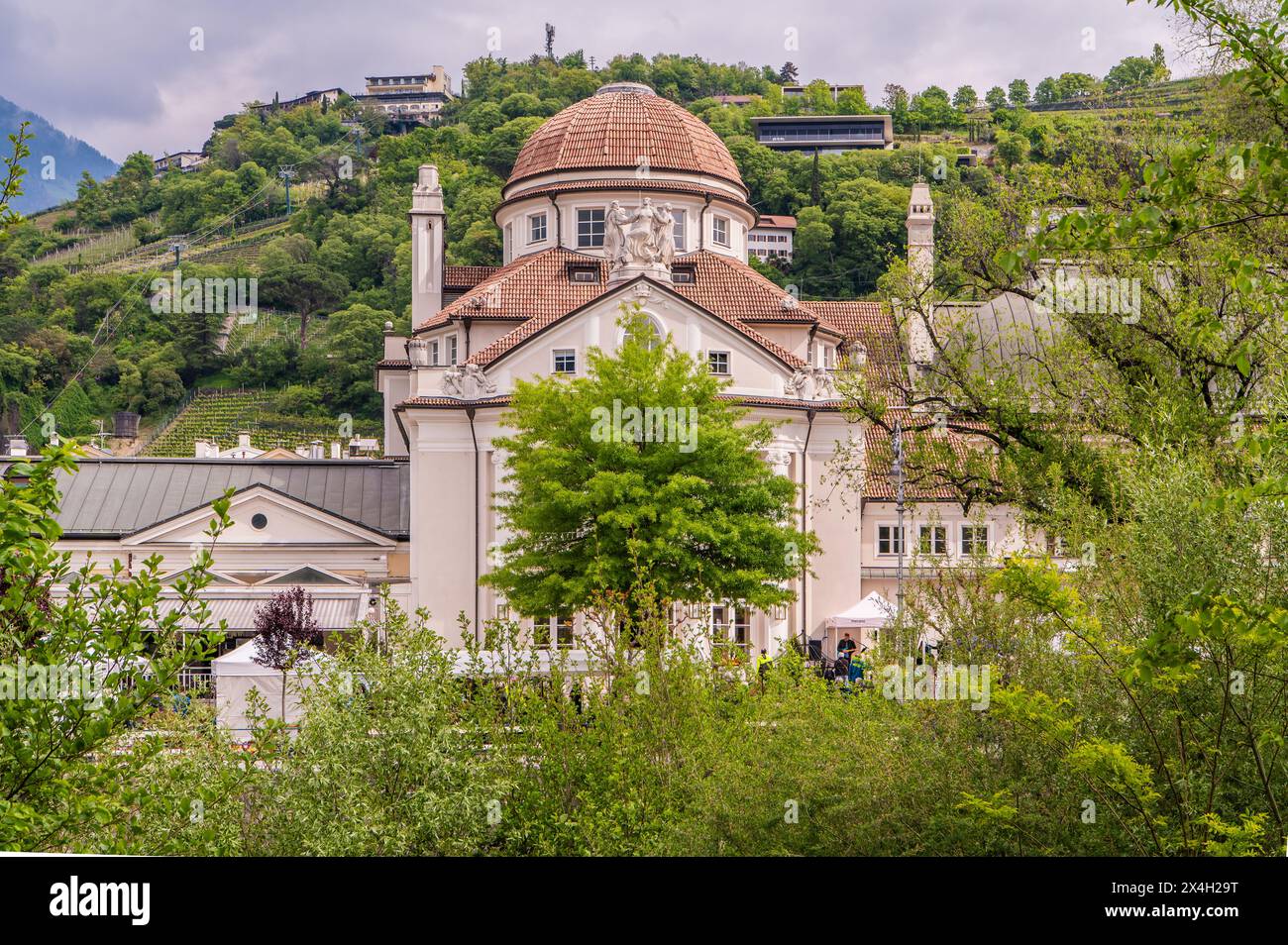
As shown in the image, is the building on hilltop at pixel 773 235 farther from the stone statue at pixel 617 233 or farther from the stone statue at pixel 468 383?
the stone statue at pixel 468 383

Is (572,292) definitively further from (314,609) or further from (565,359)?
(314,609)

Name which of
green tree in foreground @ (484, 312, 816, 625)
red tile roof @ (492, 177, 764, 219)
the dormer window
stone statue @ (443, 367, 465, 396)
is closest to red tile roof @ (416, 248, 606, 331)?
the dormer window

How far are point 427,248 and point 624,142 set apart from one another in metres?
12.0

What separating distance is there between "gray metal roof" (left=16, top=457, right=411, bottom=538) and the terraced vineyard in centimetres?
4313

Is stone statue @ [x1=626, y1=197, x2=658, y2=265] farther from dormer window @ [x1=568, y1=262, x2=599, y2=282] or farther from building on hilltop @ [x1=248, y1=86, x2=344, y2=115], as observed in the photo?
building on hilltop @ [x1=248, y1=86, x2=344, y2=115]

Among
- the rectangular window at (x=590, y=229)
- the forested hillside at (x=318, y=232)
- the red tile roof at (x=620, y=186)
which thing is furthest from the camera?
the forested hillside at (x=318, y=232)

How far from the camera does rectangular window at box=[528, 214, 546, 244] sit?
187ft

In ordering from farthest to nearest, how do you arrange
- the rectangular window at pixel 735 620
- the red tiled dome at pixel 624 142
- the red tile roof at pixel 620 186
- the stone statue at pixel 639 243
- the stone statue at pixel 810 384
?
the red tiled dome at pixel 624 142 → the red tile roof at pixel 620 186 → the stone statue at pixel 810 384 → the stone statue at pixel 639 243 → the rectangular window at pixel 735 620

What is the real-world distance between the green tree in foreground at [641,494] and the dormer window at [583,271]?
1560 cm

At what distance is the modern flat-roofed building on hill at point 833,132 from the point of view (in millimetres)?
184875

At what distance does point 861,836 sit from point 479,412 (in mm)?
33189

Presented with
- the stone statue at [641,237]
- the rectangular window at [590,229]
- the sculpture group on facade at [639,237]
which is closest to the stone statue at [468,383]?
the sculpture group on facade at [639,237]

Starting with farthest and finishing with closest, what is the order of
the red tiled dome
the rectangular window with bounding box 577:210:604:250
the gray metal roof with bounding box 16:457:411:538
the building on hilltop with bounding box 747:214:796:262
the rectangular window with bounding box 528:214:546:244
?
the building on hilltop with bounding box 747:214:796:262 < the gray metal roof with bounding box 16:457:411:538 < the rectangular window with bounding box 528:214:546:244 < the red tiled dome < the rectangular window with bounding box 577:210:604:250
